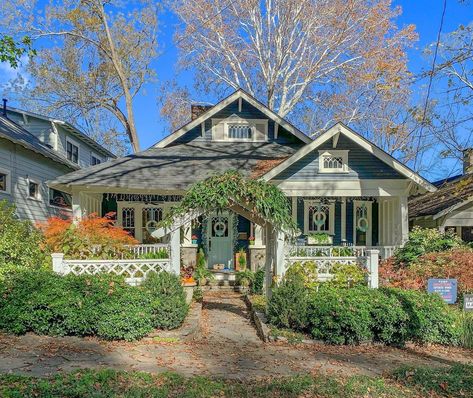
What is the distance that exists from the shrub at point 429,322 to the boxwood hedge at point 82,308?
4.25 metres

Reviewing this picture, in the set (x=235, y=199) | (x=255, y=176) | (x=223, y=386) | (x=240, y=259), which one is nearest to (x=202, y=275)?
(x=240, y=259)

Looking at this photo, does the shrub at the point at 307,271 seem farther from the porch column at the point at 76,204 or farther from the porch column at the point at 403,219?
the porch column at the point at 76,204

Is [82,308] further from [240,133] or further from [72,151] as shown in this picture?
[72,151]

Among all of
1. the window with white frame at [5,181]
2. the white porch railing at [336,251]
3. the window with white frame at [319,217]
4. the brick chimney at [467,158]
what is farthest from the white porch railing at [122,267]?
the window with white frame at [5,181]

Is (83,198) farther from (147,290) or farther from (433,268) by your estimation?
(433,268)

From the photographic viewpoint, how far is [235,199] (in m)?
8.96

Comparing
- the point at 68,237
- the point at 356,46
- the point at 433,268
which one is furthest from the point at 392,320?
the point at 356,46

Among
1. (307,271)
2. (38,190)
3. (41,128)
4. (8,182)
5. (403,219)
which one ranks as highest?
(41,128)

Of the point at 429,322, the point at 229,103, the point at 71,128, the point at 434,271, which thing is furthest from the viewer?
the point at 71,128

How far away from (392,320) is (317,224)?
8341mm

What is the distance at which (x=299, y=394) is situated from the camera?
511cm

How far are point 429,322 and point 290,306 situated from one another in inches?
100

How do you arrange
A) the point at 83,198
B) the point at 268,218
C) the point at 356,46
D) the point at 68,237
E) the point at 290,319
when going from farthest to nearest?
the point at 356,46, the point at 83,198, the point at 68,237, the point at 268,218, the point at 290,319

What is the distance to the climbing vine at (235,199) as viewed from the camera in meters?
8.77
